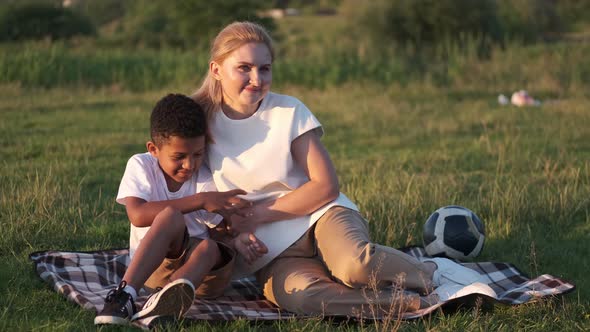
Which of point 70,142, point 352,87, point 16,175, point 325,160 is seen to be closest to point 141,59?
point 352,87

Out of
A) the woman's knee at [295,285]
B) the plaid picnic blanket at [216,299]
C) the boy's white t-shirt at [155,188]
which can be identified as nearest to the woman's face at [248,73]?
the boy's white t-shirt at [155,188]

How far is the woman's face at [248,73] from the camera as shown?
5.10 meters

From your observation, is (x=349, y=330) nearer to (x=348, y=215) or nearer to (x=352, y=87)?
(x=348, y=215)

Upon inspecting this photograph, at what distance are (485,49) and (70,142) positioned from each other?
34.8 ft

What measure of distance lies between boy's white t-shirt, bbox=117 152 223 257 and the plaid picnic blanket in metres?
0.40

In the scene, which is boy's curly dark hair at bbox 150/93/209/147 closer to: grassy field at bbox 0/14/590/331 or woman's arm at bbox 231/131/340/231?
woman's arm at bbox 231/131/340/231

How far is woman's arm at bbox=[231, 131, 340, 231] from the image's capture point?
5.09m

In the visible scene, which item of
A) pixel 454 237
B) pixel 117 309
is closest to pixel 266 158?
pixel 117 309

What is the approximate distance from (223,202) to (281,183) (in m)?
0.45

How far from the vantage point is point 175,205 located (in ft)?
15.9

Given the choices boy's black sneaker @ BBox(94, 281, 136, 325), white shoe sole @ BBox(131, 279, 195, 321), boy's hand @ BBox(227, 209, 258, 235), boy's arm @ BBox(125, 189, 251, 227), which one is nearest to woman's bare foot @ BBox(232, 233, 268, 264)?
boy's hand @ BBox(227, 209, 258, 235)

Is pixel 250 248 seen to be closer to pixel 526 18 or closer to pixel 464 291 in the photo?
pixel 464 291

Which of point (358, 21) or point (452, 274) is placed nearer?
point (452, 274)

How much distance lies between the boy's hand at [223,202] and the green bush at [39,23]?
58.5 feet
